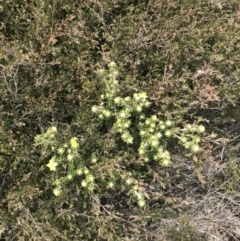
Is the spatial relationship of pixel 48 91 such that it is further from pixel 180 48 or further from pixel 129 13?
pixel 180 48

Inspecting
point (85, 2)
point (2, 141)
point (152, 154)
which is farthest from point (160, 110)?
point (2, 141)

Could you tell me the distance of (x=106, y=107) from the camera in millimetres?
2510

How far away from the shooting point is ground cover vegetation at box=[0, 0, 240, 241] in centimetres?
245

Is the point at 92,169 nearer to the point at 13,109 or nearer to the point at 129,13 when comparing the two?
the point at 13,109

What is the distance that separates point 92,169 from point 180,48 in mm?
1030

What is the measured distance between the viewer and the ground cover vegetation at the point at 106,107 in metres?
2.45

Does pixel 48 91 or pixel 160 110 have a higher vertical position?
pixel 48 91

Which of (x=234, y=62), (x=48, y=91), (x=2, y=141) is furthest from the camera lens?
(x=234, y=62)

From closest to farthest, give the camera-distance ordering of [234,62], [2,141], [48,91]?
[2,141] → [48,91] → [234,62]

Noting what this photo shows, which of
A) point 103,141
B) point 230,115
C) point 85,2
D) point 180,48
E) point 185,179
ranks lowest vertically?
point 185,179

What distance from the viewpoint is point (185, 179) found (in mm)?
3029

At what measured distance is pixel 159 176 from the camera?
2764 mm

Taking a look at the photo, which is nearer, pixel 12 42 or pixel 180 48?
pixel 12 42

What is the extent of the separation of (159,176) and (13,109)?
1069 mm
